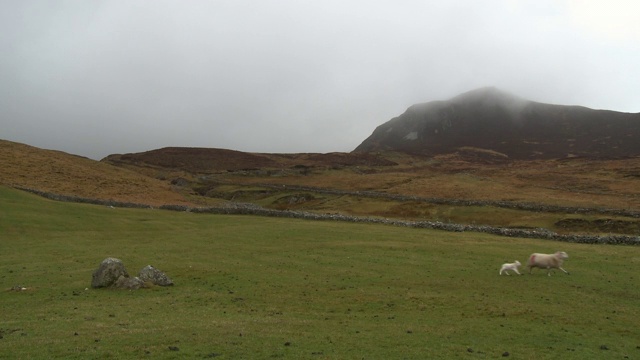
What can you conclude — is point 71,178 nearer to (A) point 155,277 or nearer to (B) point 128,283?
(A) point 155,277

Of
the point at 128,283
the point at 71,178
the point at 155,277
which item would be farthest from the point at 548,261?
the point at 71,178

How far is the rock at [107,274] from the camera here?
1005 inches

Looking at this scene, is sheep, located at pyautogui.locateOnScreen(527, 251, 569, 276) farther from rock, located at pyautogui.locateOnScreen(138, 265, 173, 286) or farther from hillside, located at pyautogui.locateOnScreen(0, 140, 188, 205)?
hillside, located at pyautogui.locateOnScreen(0, 140, 188, 205)

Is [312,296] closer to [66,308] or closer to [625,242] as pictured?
[66,308]

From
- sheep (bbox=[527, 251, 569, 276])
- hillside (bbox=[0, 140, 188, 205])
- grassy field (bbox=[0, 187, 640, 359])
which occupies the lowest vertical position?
grassy field (bbox=[0, 187, 640, 359])

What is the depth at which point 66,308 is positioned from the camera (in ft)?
70.4

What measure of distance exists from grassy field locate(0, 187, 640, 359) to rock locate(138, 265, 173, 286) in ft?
2.89

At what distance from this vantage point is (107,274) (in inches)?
1010

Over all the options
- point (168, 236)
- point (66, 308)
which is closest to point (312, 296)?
point (66, 308)

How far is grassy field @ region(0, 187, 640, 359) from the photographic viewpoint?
16.0 m

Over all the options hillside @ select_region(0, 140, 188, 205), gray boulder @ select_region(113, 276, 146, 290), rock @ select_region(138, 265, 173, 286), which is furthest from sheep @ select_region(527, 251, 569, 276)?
hillside @ select_region(0, 140, 188, 205)

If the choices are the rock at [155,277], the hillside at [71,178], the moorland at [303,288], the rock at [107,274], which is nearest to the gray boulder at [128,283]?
the rock at [107,274]

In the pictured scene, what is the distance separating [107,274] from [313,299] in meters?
11.9

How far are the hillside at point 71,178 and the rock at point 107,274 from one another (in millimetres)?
48995
